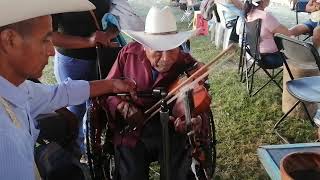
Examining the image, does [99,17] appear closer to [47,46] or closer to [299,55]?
[47,46]

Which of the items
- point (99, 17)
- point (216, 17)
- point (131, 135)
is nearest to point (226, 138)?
point (131, 135)

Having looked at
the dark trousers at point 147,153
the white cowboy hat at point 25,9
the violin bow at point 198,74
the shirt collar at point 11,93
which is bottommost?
the dark trousers at point 147,153

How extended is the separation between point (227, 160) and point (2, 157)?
90.7 inches

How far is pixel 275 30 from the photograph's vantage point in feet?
13.3

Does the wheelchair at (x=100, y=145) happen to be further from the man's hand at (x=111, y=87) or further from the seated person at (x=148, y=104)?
the man's hand at (x=111, y=87)

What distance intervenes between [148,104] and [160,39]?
1.32 ft

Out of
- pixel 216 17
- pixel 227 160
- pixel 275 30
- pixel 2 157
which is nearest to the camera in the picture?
pixel 2 157

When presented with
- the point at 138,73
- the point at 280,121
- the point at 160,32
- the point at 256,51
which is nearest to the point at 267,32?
the point at 256,51

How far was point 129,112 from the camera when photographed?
2105mm

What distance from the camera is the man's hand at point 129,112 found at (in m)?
2.11

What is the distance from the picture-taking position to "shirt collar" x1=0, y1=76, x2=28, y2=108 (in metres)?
1.17

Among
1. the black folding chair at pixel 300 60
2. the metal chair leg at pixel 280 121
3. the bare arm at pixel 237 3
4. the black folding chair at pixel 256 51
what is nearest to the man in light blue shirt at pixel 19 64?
the black folding chair at pixel 300 60

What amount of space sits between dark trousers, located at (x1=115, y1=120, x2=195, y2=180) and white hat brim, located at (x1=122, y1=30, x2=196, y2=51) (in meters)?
0.49

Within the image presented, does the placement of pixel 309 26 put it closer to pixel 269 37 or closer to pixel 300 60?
pixel 269 37
